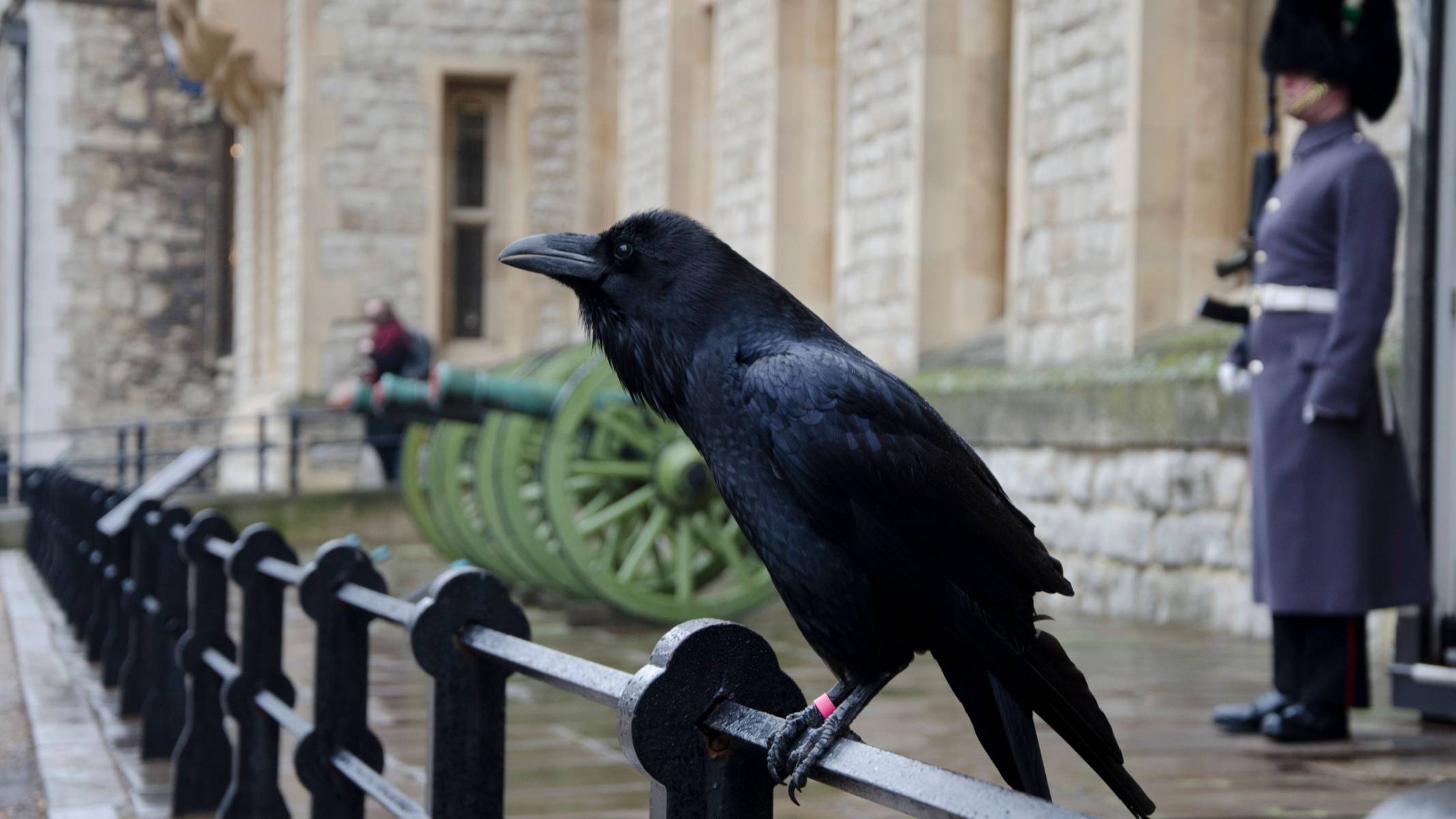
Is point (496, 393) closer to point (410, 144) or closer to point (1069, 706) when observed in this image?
point (1069, 706)

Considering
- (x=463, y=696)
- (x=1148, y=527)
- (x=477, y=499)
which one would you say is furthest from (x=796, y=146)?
(x=463, y=696)

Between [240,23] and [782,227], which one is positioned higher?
[240,23]

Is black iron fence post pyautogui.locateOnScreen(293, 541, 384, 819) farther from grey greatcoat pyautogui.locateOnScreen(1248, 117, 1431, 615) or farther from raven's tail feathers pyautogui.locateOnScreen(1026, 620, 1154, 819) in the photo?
grey greatcoat pyautogui.locateOnScreen(1248, 117, 1431, 615)

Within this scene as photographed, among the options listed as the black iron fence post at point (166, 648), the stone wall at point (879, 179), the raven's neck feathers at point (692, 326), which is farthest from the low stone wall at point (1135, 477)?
the raven's neck feathers at point (692, 326)

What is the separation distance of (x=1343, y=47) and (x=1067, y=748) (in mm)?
1822

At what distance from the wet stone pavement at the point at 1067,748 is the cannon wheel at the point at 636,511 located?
1.93 ft

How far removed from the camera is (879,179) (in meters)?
10.0

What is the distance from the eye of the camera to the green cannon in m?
7.30

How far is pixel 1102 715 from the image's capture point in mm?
1504

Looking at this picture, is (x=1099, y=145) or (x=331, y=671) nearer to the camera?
(x=331, y=671)

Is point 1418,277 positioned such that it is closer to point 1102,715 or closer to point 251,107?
point 1102,715

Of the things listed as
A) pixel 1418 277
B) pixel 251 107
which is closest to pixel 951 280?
pixel 1418 277

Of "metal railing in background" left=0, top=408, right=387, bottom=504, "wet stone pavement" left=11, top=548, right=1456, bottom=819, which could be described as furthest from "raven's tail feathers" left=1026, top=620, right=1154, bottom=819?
"metal railing in background" left=0, top=408, right=387, bottom=504

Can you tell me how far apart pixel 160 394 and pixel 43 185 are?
280 centimetres
